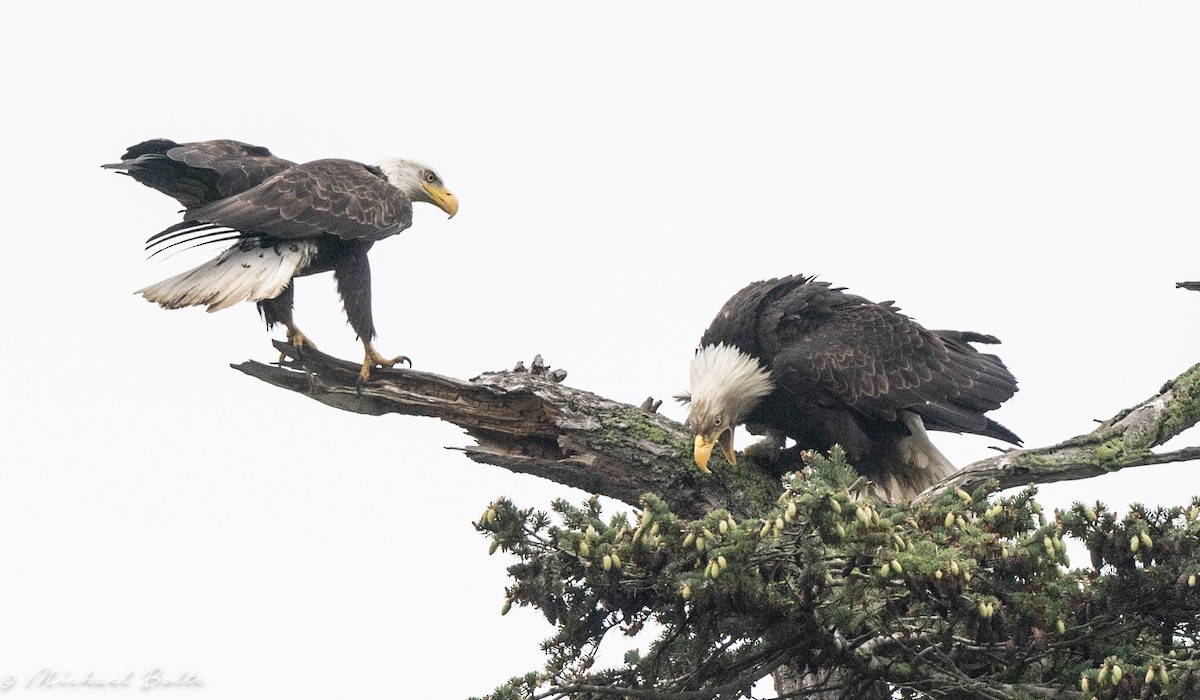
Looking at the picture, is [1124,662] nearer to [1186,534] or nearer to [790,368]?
[1186,534]

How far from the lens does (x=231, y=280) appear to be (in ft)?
21.2

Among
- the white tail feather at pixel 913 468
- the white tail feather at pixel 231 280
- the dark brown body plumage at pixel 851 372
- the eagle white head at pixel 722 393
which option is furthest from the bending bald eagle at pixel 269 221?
the white tail feather at pixel 913 468

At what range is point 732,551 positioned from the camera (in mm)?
4348

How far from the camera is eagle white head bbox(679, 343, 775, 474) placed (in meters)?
6.93

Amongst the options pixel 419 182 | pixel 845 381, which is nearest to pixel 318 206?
pixel 419 182

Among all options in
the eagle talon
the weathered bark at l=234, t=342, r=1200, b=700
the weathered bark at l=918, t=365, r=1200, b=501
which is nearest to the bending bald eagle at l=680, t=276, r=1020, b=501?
the weathered bark at l=234, t=342, r=1200, b=700

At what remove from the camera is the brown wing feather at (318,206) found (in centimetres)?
657

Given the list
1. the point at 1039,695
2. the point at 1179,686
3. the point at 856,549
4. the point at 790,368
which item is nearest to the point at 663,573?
the point at 856,549

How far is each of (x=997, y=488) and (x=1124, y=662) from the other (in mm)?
1074

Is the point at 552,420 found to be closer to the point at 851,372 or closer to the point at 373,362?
the point at 373,362

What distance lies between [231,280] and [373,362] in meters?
0.89

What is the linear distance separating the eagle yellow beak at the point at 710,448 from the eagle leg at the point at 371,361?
5.60 feet

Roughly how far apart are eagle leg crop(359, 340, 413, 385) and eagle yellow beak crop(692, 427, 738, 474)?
171cm

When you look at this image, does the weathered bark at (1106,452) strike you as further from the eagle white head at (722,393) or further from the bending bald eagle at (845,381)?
the eagle white head at (722,393)
